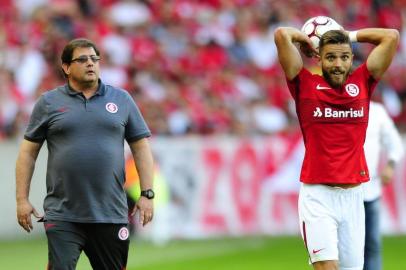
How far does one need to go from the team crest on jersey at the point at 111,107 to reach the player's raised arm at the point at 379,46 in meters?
1.94

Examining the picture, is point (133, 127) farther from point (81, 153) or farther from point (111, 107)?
point (81, 153)

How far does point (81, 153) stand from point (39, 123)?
41cm

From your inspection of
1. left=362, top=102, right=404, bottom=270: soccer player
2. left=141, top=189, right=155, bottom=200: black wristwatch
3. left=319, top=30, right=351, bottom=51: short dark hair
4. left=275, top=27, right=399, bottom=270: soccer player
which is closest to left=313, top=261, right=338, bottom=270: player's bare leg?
left=275, top=27, right=399, bottom=270: soccer player

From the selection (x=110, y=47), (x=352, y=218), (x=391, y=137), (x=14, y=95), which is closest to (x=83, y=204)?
(x=352, y=218)

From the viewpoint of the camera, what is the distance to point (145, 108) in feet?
65.2

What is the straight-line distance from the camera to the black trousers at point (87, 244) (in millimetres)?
8617

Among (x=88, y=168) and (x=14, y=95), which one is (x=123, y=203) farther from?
(x=14, y=95)

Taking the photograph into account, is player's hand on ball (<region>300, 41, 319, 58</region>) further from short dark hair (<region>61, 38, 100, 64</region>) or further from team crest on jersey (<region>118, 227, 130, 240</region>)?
team crest on jersey (<region>118, 227, 130, 240</region>)

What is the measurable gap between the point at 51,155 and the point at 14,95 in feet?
38.3

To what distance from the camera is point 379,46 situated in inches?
357

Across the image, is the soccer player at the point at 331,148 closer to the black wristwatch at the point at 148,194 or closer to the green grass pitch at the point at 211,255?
the black wristwatch at the point at 148,194

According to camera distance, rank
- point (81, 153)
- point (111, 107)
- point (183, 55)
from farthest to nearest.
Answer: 1. point (183, 55)
2. point (111, 107)
3. point (81, 153)

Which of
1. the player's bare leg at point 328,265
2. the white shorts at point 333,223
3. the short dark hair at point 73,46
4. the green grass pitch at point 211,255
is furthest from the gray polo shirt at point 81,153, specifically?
the green grass pitch at point 211,255

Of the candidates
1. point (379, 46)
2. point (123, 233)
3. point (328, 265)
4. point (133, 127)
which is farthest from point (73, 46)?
point (328, 265)
